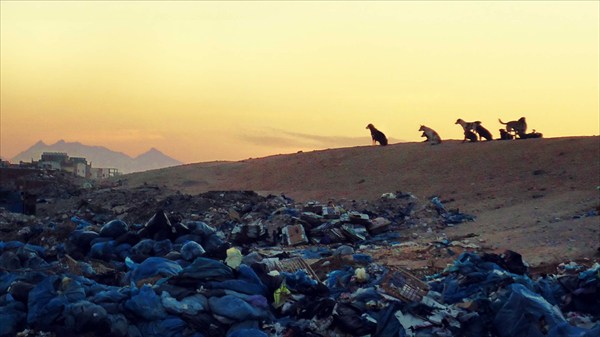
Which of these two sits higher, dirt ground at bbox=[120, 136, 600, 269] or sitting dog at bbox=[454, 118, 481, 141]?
sitting dog at bbox=[454, 118, 481, 141]

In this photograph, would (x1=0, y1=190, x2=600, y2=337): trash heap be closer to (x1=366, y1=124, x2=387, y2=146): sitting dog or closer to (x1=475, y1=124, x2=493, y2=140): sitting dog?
(x1=475, y1=124, x2=493, y2=140): sitting dog

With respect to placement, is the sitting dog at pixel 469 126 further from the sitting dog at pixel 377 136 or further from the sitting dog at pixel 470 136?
the sitting dog at pixel 377 136

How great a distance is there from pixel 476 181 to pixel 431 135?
9.49m

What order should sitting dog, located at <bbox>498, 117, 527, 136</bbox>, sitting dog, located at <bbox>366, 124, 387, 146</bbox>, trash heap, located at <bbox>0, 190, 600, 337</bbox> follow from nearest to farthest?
trash heap, located at <bbox>0, 190, 600, 337</bbox>
sitting dog, located at <bbox>498, 117, 527, 136</bbox>
sitting dog, located at <bbox>366, 124, 387, 146</bbox>

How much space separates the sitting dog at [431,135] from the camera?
3291 centimetres

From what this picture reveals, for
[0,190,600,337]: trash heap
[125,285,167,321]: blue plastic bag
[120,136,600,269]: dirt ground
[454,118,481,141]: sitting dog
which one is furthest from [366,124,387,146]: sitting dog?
[125,285,167,321]: blue plastic bag

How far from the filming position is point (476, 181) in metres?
24.2

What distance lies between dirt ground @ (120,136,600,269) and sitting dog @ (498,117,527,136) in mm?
2463

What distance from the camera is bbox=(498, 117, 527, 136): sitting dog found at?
1259 inches

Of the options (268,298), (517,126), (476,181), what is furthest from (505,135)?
(268,298)

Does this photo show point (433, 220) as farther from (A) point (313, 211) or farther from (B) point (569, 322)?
(B) point (569, 322)

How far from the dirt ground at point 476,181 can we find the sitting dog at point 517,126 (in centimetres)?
246

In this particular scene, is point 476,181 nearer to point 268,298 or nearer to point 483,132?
point 483,132

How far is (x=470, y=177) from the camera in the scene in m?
25.0
